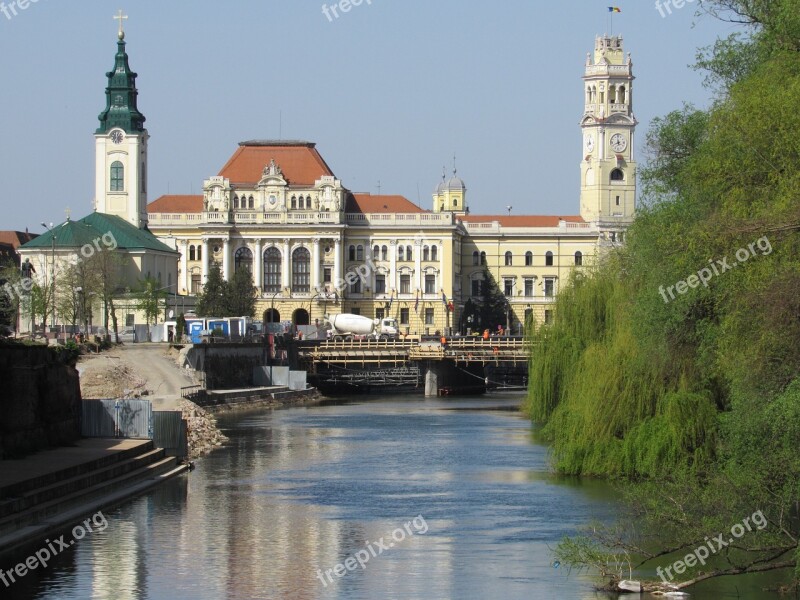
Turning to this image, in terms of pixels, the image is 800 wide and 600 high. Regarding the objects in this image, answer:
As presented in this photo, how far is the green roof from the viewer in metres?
110

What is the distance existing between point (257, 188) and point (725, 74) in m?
105

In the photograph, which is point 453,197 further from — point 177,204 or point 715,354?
point 715,354

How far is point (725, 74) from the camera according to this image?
1451 inches

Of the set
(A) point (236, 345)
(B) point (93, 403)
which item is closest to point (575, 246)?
(A) point (236, 345)

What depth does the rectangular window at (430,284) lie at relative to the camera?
5650 inches

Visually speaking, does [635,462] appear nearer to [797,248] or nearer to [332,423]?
[797,248]

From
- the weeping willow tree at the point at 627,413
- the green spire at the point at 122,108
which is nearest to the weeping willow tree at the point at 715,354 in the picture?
the weeping willow tree at the point at 627,413

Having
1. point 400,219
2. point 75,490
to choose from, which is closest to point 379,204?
point 400,219

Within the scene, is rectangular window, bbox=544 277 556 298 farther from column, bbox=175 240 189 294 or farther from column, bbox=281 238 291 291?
column, bbox=175 240 189 294

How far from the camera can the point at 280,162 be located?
464ft

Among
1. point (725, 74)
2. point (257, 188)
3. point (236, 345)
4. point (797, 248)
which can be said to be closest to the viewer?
point (797, 248)

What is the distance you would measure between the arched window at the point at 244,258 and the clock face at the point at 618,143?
36778mm

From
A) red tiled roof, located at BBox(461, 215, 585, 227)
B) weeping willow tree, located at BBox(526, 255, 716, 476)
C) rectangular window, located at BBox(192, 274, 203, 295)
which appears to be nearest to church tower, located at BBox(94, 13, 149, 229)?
rectangular window, located at BBox(192, 274, 203, 295)

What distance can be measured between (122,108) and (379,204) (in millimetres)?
26889
